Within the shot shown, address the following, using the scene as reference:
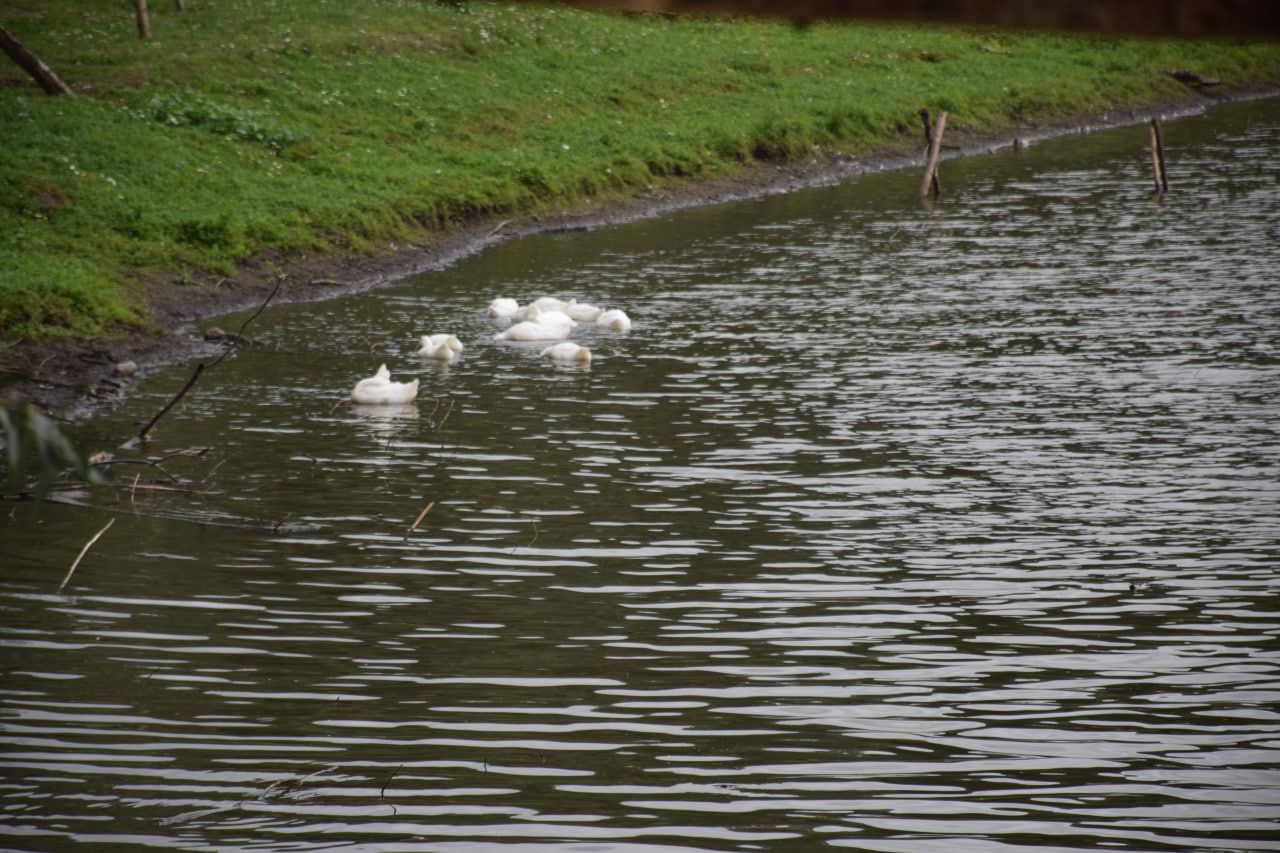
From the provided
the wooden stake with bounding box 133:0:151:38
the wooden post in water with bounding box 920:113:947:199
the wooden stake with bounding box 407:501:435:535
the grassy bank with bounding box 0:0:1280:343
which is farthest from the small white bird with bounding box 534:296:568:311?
the wooden stake with bounding box 133:0:151:38

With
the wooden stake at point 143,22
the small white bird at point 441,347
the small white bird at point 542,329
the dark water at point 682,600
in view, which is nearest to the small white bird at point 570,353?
the dark water at point 682,600

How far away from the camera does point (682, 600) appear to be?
11938 millimetres

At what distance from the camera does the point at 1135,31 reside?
8.20 feet

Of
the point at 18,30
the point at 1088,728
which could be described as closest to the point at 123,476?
the point at 1088,728

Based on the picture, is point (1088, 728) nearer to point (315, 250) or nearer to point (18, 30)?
point (315, 250)

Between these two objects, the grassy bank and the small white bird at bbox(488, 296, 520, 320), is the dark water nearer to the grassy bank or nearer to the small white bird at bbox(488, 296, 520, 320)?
the small white bird at bbox(488, 296, 520, 320)

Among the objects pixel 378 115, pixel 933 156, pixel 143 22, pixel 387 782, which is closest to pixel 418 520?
pixel 387 782

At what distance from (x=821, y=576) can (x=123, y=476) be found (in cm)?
703

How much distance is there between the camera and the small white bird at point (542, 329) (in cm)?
2250

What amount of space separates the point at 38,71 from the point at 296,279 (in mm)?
7775

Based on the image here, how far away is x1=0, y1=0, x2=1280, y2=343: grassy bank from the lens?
84.9 feet

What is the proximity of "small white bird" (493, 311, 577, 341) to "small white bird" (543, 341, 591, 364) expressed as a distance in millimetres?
1123

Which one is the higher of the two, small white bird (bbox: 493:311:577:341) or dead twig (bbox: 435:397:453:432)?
small white bird (bbox: 493:311:577:341)

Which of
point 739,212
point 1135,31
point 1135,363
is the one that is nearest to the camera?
point 1135,31
